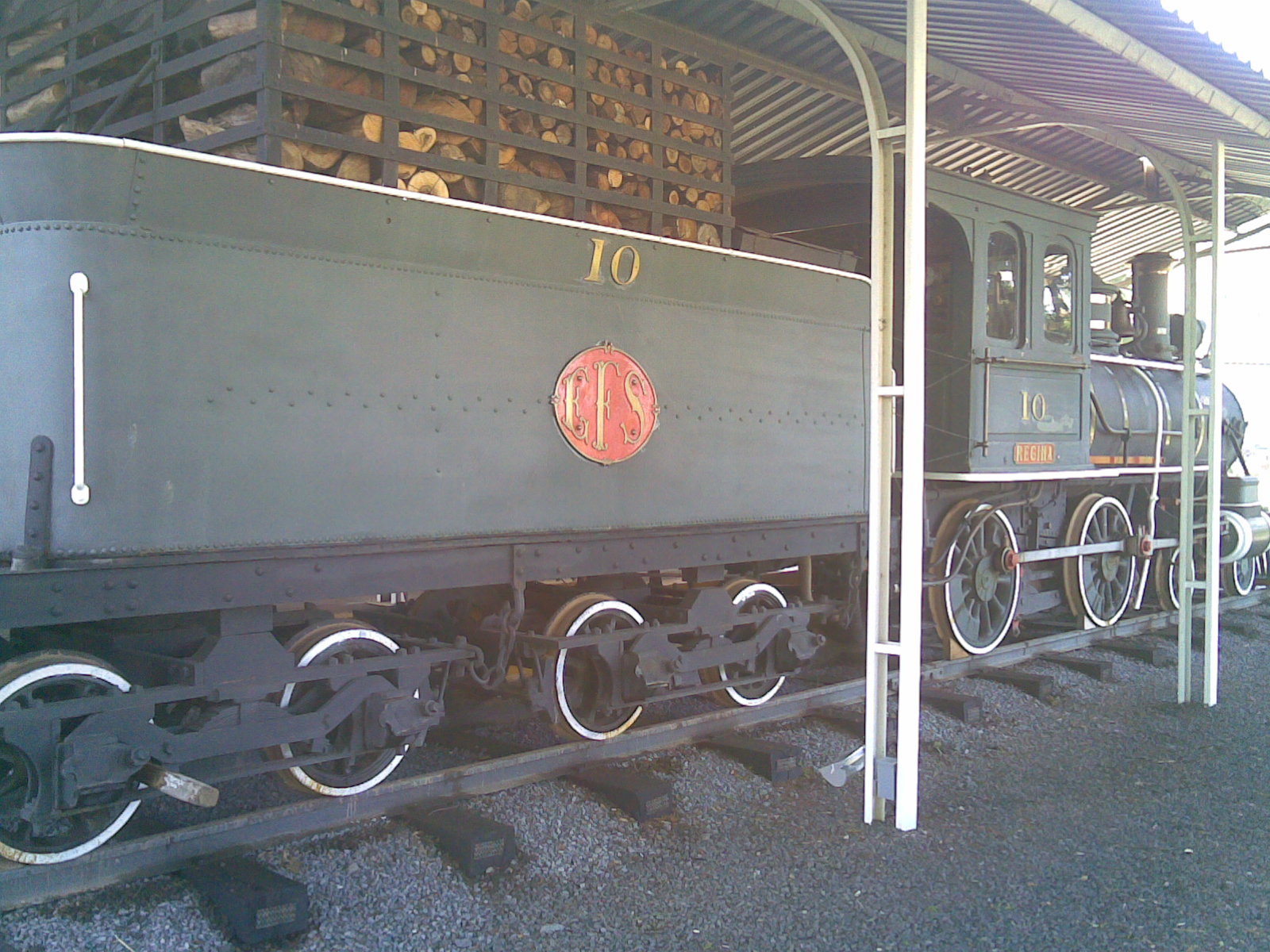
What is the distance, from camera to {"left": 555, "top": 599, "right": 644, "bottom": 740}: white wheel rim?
4.95 metres

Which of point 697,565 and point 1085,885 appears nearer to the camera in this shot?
point 1085,885

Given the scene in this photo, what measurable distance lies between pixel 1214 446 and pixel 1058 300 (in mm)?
1743

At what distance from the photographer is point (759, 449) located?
5434 millimetres

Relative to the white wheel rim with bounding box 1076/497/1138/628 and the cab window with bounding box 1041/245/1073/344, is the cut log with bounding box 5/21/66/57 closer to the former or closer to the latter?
the cab window with bounding box 1041/245/1073/344

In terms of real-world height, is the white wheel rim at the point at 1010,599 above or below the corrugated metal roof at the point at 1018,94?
below

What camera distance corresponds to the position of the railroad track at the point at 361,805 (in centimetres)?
346

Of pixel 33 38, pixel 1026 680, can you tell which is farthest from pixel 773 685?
pixel 33 38

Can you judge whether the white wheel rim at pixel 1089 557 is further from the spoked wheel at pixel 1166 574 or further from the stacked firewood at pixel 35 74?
the stacked firewood at pixel 35 74

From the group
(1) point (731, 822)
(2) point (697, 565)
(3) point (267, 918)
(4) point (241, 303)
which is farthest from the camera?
(2) point (697, 565)

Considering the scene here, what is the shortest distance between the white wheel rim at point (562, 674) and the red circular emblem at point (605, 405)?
0.73 m

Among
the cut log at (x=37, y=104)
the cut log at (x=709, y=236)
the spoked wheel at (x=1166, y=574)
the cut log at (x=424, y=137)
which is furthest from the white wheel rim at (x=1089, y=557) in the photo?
the cut log at (x=37, y=104)

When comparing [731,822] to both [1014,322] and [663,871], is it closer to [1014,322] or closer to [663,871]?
[663,871]

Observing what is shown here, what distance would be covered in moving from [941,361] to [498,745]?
12.8 ft

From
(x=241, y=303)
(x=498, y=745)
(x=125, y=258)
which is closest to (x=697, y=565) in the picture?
(x=498, y=745)
